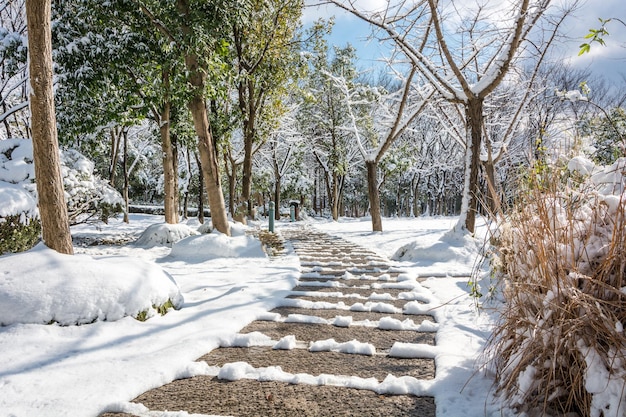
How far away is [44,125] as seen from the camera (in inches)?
126

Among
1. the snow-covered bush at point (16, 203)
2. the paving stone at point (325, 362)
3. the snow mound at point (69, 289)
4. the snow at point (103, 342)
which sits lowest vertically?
the paving stone at point (325, 362)

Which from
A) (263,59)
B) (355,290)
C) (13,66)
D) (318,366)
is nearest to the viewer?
(318,366)

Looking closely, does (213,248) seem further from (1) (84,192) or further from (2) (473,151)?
(2) (473,151)

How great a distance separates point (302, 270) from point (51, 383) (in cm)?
391

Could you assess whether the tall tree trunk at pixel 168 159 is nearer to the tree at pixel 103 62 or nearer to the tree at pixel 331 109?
the tree at pixel 103 62

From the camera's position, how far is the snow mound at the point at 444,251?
244 inches

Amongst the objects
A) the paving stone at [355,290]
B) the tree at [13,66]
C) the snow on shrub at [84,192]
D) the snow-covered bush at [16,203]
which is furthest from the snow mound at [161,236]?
the paving stone at [355,290]

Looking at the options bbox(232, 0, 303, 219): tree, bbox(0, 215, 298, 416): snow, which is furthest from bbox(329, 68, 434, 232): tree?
bbox(0, 215, 298, 416): snow

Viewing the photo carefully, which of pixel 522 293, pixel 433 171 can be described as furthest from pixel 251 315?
pixel 433 171

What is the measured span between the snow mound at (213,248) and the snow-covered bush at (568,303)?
5.50 meters

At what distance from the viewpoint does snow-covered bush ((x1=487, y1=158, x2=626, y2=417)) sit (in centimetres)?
132

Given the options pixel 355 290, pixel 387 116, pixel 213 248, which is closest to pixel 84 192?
pixel 213 248

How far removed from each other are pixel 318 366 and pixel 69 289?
202cm

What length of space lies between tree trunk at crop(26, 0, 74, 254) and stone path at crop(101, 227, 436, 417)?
6.72 feet
